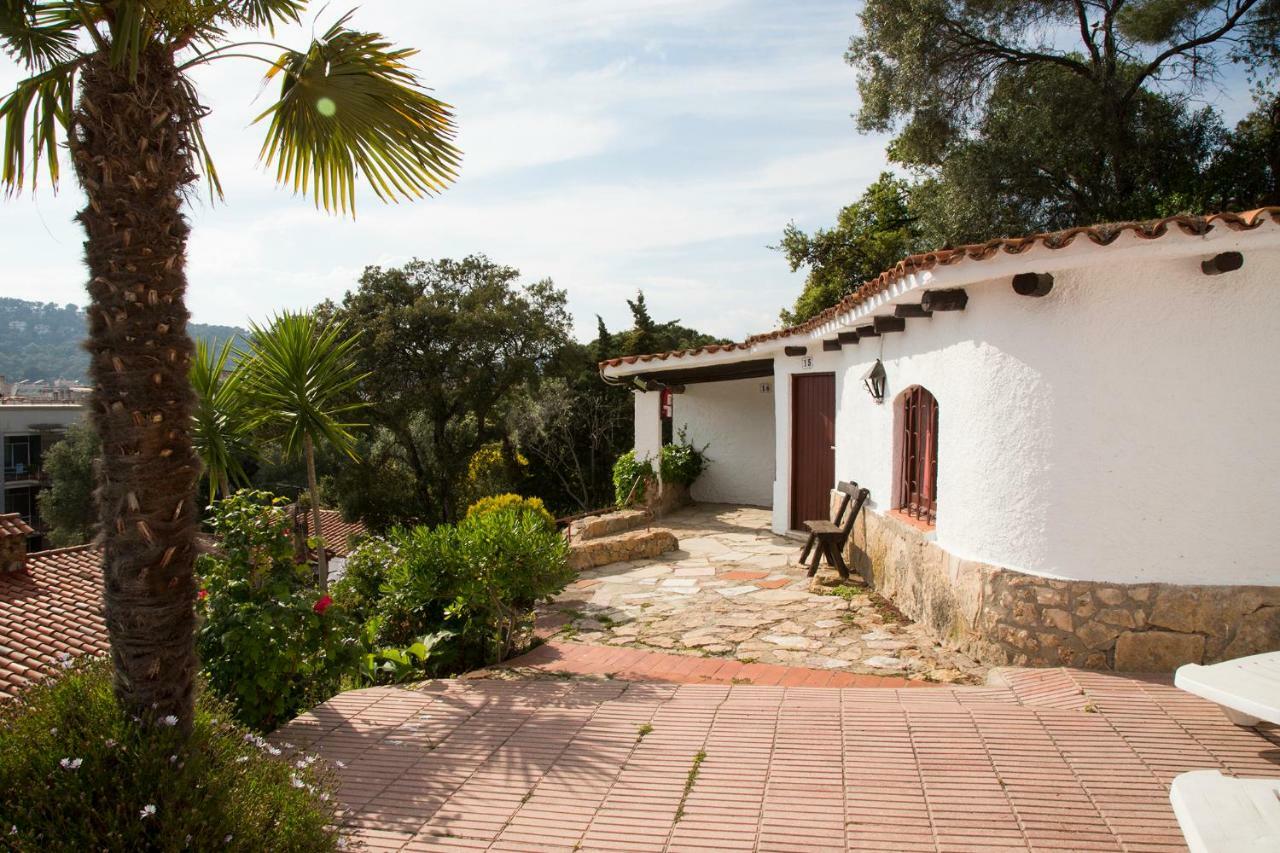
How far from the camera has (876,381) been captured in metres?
8.38

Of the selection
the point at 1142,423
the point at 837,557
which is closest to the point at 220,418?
the point at 837,557

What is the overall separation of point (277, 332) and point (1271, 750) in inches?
277

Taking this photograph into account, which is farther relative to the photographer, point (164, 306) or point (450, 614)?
point (450, 614)

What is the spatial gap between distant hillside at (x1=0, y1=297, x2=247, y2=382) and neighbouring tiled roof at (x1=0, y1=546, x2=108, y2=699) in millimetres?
63328

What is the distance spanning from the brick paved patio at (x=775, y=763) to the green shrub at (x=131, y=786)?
53 centimetres

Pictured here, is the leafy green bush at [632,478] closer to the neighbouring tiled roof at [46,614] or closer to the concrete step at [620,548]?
the concrete step at [620,548]

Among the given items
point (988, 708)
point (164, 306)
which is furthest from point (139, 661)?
point (988, 708)

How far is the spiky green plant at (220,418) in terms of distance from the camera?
6.06 metres

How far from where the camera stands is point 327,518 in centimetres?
3403

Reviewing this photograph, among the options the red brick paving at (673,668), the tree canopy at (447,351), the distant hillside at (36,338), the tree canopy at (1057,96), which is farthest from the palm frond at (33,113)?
the distant hillside at (36,338)

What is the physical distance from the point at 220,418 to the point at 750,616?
4592 millimetres

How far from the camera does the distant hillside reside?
84000mm

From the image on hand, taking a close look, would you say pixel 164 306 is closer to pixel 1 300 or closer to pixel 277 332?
pixel 277 332

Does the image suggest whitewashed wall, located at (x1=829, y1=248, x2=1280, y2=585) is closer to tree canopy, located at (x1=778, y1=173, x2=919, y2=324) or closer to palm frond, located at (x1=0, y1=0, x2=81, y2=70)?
palm frond, located at (x1=0, y1=0, x2=81, y2=70)
